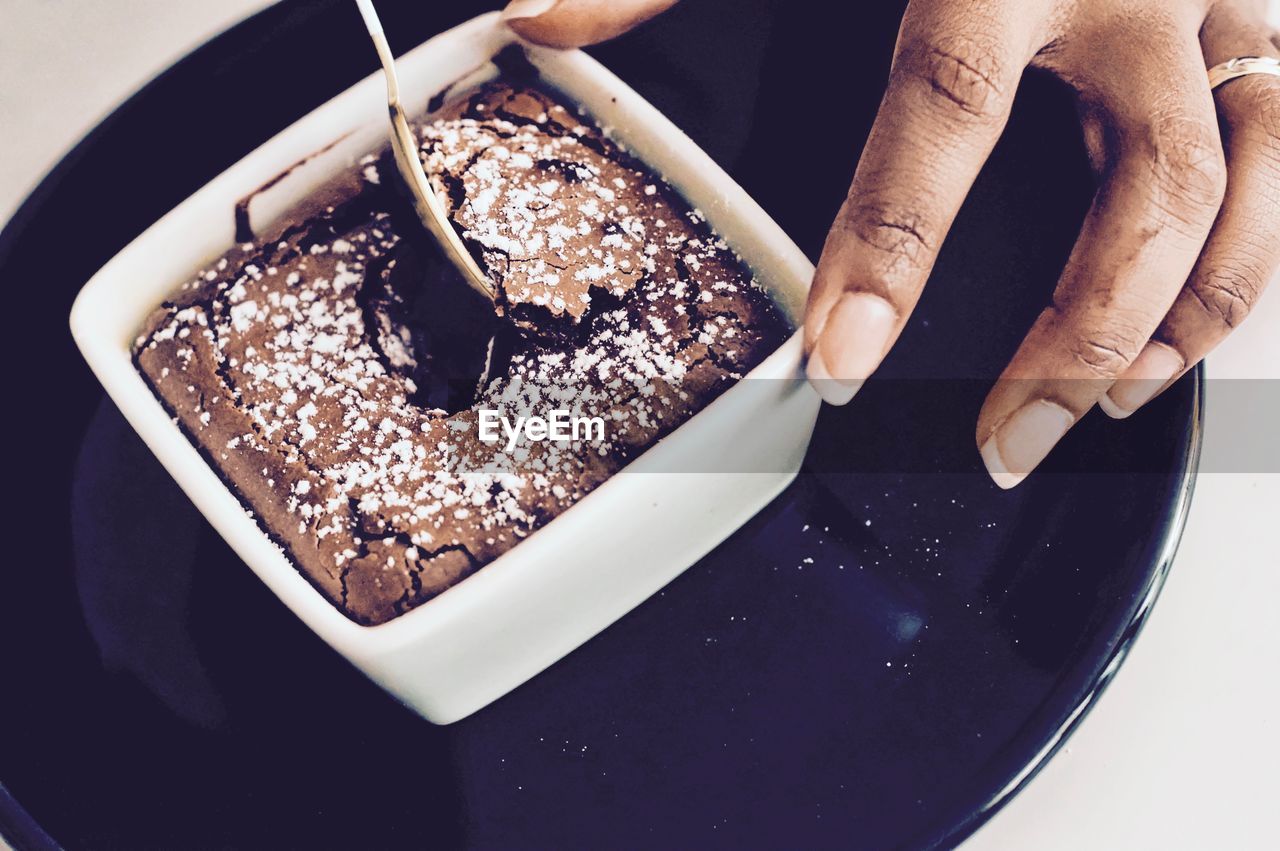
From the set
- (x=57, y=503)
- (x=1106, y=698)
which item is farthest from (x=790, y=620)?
(x=57, y=503)

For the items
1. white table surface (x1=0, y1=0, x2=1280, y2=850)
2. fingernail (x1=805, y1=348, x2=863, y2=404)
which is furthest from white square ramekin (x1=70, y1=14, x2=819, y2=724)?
white table surface (x1=0, y1=0, x2=1280, y2=850)

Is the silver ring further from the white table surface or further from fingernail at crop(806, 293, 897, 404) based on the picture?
fingernail at crop(806, 293, 897, 404)

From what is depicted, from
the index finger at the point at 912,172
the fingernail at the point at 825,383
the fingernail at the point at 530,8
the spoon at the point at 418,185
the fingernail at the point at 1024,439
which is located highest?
the fingernail at the point at 530,8

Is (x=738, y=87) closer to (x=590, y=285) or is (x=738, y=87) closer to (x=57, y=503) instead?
(x=590, y=285)

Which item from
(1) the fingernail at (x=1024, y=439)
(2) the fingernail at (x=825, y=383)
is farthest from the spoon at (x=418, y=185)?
(1) the fingernail at (x=1024, y=439)

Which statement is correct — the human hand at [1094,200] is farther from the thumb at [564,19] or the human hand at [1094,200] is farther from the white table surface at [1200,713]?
the white table surface at [1200,713]
